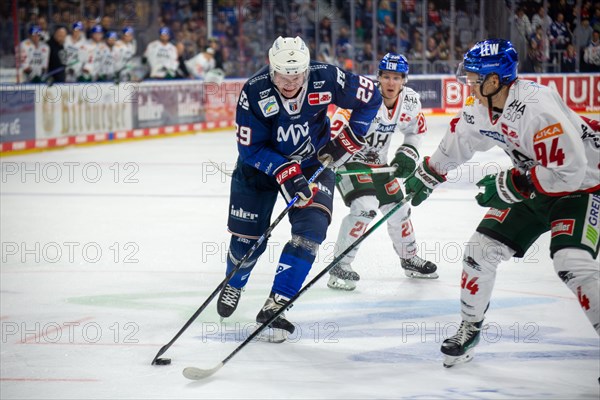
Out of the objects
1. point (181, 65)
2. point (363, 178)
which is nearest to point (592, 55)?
point (181, 65)

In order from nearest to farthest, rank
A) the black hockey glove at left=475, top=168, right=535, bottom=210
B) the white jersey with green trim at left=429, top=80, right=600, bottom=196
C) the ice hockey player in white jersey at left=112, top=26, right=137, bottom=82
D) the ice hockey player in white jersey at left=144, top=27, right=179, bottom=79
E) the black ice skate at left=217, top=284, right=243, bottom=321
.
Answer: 1. the white jersey with green trim at left=429, top=80, right=600, bottom=196
2. the black hockey glove at left=475, top=168, right=535, bottom=210
3. the black ice skate at left=217, top=284, right=243, bottom=321
4. the ice hockey player in white jersey at left=112, top=26, right=137, bottom=82
5. the ice hockey player in white jersey at left=144, top=27, right=179, bottom=79

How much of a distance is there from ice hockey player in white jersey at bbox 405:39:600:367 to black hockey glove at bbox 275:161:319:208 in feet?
2.49

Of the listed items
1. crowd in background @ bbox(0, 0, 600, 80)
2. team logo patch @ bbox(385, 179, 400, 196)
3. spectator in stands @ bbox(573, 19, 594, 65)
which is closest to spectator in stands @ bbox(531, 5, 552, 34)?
crowd in background @ bbox(0, 0, 600, 80)

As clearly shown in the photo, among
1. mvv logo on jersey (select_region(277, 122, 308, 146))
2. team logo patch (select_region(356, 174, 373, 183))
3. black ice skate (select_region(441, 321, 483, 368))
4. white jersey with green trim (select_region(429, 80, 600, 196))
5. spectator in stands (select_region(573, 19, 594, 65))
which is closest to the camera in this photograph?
white jersey with green trim (select_region(429, 80, 600, 196))

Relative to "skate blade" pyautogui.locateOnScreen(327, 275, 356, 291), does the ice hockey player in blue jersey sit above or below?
above

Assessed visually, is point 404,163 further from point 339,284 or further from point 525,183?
point 525,183

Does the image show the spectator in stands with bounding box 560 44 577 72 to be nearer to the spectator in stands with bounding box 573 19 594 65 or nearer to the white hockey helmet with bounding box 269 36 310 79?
the spectator in stands with bounding box 573 19 594 65

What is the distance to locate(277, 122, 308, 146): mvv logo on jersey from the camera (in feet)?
14.9

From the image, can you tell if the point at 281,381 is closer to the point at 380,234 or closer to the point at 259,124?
the point at 259,124

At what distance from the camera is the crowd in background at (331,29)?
1633 centimetres

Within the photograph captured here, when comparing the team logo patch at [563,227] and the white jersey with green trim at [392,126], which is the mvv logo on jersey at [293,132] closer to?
the white jersey with green trim at [392,126]

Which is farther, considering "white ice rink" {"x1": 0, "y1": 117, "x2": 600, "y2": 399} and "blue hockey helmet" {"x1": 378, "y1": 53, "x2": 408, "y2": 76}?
"blue hockey helmet" {"x1": 378, "y1": 53, "x2": 408, "y2": 76}

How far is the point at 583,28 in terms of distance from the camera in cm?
1648

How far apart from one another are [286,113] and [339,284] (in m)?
1.42
